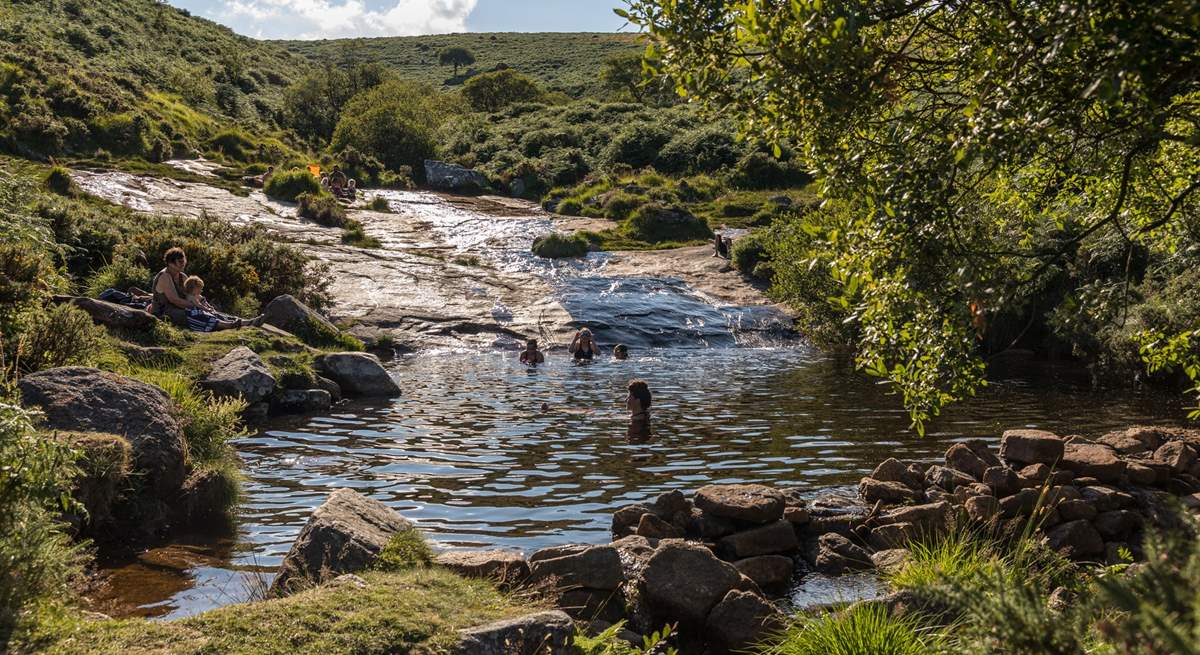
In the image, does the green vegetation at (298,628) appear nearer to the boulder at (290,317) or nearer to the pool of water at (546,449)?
the pool of water at (546,449)

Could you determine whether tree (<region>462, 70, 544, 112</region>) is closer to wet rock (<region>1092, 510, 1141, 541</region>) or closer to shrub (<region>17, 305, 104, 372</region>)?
shrub (<region>17, 305, 104, 372</region>)

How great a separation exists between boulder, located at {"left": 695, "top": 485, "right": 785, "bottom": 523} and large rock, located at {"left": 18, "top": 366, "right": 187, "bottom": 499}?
5.69 meters

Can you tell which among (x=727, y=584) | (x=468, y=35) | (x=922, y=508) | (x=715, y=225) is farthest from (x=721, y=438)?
(x=468, y=35)

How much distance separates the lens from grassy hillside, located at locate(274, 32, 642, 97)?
427 ft

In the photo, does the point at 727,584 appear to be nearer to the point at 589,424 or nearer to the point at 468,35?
the point at 589,424

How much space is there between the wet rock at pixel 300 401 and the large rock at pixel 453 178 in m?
44.3

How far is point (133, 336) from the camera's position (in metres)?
16.4

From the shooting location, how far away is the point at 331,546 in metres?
7.13

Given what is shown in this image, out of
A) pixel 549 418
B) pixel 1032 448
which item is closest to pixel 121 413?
pixel 549 418

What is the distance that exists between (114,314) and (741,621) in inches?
536

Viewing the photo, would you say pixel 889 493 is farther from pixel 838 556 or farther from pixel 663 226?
pixel 663 226

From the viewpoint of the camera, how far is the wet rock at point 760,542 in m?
9.27

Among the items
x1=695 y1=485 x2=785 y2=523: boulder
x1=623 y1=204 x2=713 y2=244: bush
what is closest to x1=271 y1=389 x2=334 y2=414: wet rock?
x1=695 y1=485 x2=785 y2=523: boulder

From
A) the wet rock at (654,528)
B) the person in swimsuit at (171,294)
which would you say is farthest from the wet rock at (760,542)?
the person in swimsuit at (171,294)
